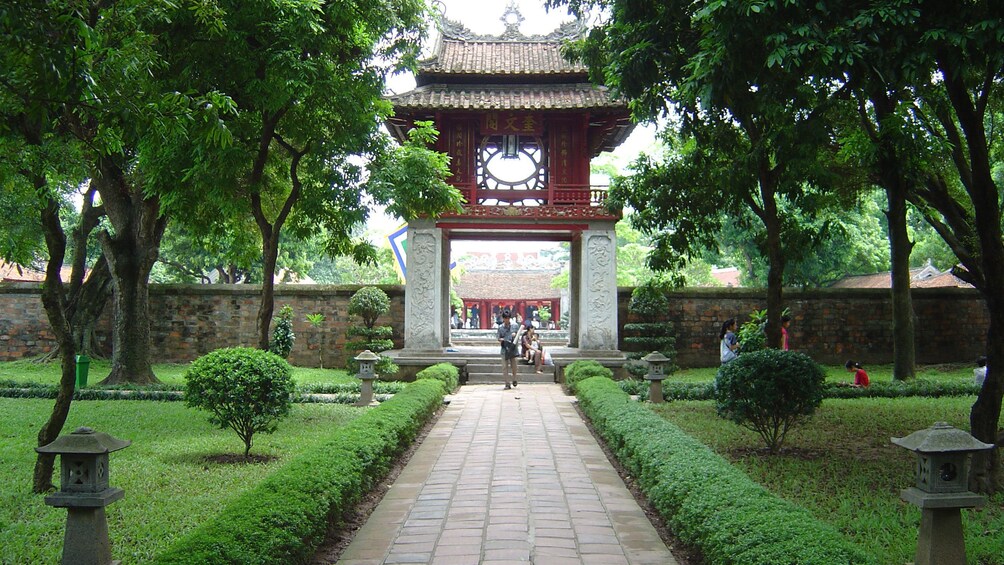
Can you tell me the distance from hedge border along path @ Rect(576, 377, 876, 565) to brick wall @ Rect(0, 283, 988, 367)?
43.1 ft

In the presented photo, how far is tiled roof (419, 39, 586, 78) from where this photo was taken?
18141 mm

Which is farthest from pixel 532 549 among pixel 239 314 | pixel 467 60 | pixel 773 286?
pixel 239 314

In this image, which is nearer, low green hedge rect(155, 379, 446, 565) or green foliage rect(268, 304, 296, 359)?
low green hedge rect(155, 379, 446, 565)

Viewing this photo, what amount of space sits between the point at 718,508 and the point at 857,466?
3.29 meters

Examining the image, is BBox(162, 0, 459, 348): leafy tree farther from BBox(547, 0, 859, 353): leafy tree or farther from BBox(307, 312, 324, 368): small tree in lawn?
BBox(307, 312, 324, 368): small tree in lawn


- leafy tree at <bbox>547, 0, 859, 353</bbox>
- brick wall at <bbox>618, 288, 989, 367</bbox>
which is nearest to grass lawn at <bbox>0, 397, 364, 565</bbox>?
leafy tree at <bbox>547, 0, 859, 353</bbox>

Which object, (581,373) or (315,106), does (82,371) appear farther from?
(581,373)

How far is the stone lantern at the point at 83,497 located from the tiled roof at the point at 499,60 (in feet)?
49.2

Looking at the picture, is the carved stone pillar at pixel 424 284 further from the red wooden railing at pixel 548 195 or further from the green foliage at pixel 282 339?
the green foliage at pixel 282 339

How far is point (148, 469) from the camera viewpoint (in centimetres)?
712

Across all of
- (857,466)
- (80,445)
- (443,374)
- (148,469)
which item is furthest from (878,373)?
(80,445)

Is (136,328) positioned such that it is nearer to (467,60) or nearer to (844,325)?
(467,60)

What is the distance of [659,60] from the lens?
28.1 feet

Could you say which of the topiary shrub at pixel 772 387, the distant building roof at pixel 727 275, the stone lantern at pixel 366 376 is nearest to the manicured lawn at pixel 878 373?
the stone lantern at pixel 366 376
